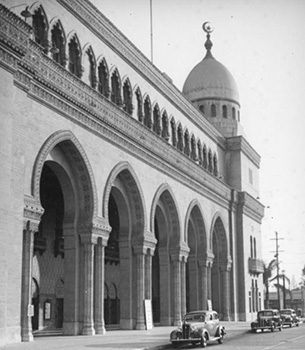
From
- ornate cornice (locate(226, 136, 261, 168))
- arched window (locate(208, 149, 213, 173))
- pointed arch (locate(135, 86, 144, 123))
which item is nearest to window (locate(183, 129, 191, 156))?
arched window (locate(208, 149, 213, 173))

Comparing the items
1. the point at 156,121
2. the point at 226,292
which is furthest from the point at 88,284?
the point at 226,292

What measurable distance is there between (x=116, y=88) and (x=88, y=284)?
406 inches

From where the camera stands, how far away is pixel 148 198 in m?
32.4

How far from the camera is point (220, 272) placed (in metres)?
46.7

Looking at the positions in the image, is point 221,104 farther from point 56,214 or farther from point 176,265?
point 56,214

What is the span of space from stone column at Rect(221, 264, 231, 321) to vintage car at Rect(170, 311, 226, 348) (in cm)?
2000

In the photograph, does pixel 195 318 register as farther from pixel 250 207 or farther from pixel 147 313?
pixel 250 207

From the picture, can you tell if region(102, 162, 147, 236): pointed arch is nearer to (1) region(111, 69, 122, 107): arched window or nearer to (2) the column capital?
(1) region(111, 69, 122, 107): arched window

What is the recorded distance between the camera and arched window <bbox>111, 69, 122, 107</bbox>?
101 ft

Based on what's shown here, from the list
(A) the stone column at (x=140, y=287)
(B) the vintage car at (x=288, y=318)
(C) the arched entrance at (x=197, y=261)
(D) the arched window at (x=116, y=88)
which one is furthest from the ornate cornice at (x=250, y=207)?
(D) the arched window at (x=116, y=88)

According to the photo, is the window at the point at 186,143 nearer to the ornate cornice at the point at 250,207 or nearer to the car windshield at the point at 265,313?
the ornate cornice at the point at 250,207

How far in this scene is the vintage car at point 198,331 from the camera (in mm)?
23188

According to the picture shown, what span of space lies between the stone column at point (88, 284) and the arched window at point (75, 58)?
7016 millimetres

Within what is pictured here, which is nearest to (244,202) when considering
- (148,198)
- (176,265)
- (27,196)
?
(176,265)
